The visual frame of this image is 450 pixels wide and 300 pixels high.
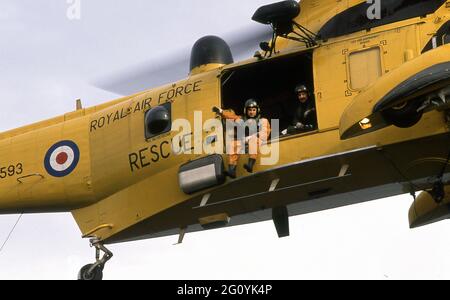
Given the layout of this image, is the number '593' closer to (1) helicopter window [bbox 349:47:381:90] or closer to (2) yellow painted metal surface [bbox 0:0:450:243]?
(2) yellow painted metal surface [bbox 0:0:450:243]

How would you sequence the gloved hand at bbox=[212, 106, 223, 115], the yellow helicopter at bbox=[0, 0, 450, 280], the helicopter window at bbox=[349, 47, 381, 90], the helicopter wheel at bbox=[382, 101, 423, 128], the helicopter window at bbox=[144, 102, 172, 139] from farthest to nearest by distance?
the helicopter window at bbox=[144, 102, 172, 139] < the gloved hand at bbox=[212, 106, 223, 115] < the helicopter window at bbox=[349, 47, 381, 90] < the yellow helicopter at bbox=[0, 0, 450, 280] < the helicopter wheel at bbox=[382, 101, 423, 128]

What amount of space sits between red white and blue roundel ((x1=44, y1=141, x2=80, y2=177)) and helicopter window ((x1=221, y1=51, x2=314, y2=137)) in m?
2.11

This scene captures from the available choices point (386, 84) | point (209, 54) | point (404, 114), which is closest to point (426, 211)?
point (404, 114)

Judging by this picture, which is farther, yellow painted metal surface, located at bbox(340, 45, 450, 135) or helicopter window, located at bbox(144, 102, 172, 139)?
helicopter window, located at bbox(144, 102, 172, 139)

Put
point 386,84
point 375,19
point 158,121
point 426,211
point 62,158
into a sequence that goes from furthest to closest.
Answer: point 62,158 → point 426,211 → point 158,121 → point 375,19 → point 386,84

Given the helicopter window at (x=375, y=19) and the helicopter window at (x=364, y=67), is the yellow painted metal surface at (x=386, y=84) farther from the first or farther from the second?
the helicopter window at (x=375, y=19)

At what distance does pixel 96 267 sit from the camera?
1016 centimetres

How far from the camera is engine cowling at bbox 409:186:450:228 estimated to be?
10078mm

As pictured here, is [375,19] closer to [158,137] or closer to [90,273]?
[158,137]

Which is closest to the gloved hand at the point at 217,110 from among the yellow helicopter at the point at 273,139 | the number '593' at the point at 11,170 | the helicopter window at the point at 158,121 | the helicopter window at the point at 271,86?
the yellow helicopter at the point at 273,139

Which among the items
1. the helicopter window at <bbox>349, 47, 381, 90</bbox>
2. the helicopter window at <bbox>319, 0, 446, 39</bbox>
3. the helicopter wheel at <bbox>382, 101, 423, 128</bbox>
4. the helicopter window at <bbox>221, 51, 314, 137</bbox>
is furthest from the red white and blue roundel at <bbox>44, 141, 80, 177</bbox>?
the helicopter wheel at <bbox>382, 101, 423, 128</bbox>

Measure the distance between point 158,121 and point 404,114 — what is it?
3367 mm

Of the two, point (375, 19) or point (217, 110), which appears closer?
point (375, 19)
